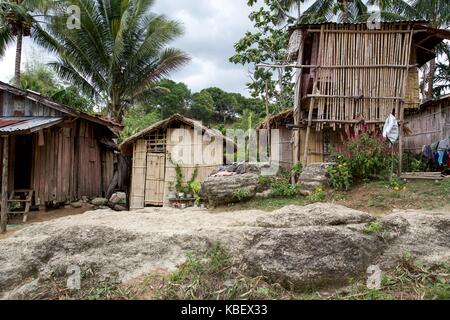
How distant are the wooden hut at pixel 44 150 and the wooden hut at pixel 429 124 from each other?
12746 millimetres

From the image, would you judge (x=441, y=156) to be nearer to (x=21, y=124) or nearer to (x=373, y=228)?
(x=373, y=228)

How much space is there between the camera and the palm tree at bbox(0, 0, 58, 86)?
14.2m

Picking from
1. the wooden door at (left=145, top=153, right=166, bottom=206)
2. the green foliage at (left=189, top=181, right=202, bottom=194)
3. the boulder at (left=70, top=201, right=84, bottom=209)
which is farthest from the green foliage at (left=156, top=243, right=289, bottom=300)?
the boulder at (left=70, top=201, right=84, bottom=209)

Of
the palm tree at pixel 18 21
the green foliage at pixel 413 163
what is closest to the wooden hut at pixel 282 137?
the green foliage at pixel 413 163

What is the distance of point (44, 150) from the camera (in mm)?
11336

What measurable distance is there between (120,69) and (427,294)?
15.9m

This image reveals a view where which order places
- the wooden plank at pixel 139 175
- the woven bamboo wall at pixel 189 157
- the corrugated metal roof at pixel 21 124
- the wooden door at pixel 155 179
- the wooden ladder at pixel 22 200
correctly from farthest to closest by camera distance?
1. the wooden plank at pixel 139 175
2. the wooden door at pixel 155 179
3. the woven bamboo wall at pixel 189 157
4. the wooden ladder at pixel 22 200
5. the corrugated metal roof at pixel 21 124

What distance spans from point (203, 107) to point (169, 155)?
2731 centimetres

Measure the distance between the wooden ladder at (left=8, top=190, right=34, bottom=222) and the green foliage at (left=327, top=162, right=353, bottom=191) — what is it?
349 inches

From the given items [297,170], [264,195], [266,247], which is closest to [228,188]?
[264,195]

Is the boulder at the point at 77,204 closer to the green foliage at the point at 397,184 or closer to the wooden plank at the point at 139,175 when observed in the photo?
the wooden plank at the point at 139,175

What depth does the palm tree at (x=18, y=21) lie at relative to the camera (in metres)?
14.2

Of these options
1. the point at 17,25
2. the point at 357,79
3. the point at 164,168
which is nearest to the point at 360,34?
the point at 357,79

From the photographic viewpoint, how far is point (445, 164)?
10.7m
